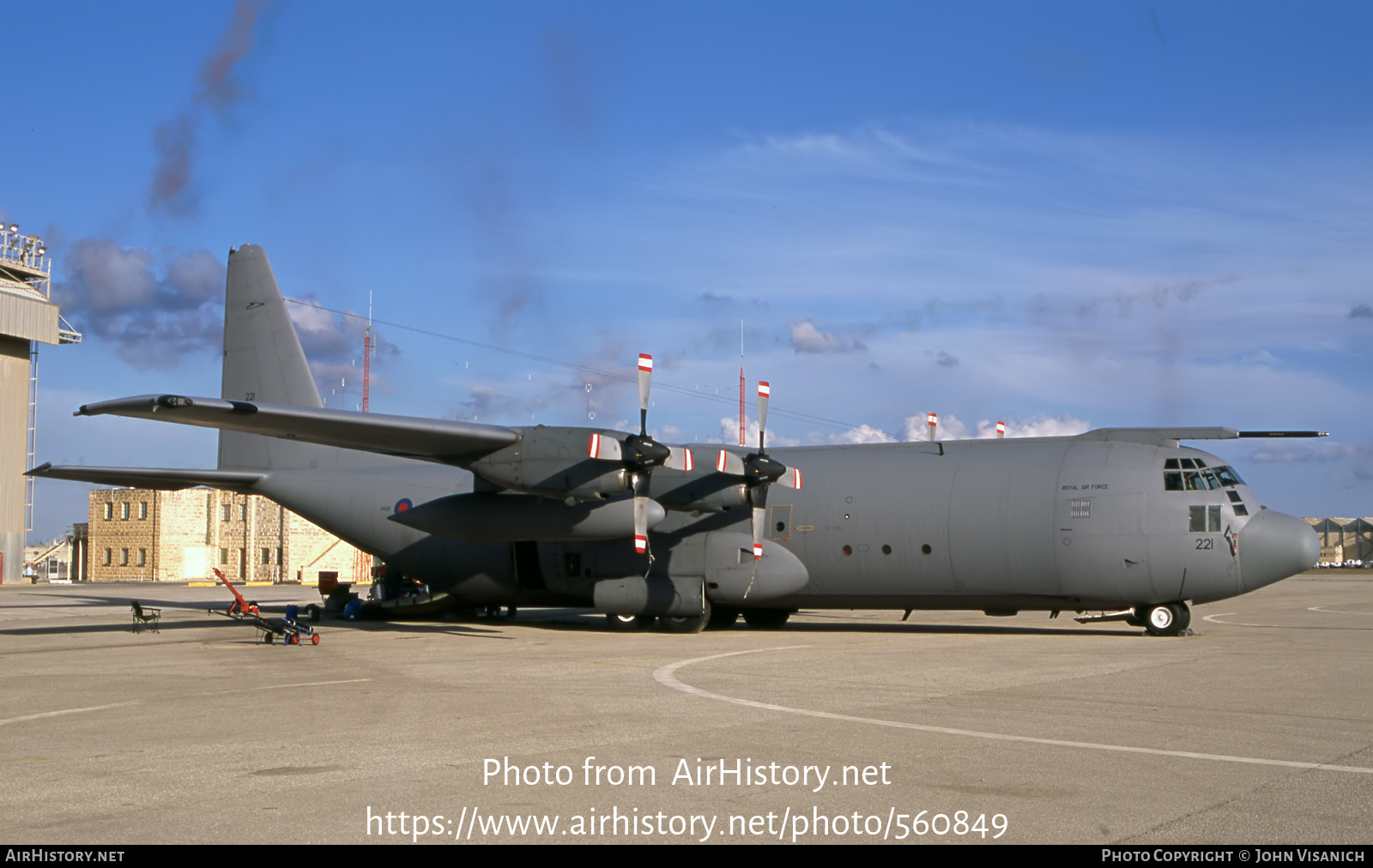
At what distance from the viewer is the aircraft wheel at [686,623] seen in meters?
25.1

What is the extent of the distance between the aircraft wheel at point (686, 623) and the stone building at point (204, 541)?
5195 cm

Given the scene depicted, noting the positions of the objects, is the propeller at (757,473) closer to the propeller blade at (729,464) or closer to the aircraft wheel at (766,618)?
the propeller blade at (729,464)

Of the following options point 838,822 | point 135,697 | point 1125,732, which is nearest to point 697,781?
point 838,822

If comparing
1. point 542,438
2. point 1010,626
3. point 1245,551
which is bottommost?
point 1010,626

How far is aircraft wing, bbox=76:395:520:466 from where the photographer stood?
18.2m

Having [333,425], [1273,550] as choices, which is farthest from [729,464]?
[1273,550]

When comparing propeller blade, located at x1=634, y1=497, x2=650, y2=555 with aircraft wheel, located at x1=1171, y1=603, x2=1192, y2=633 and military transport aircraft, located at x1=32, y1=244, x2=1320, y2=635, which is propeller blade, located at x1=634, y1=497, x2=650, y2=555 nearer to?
military transport aircraft, located at x1=32, y1=244, x2=1320, y2=635

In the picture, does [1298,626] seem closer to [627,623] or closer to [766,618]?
[766,618]

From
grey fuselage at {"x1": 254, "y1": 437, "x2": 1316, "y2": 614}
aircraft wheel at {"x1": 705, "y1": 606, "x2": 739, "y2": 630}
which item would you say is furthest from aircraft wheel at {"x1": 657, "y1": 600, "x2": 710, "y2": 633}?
aircraft wheel at {"x1": 705, "y1": 606, "x2": 739, "y2": 630}

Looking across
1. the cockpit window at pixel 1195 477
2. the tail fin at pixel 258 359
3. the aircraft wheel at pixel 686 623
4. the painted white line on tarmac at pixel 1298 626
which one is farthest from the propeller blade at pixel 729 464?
the painted white line on tarmac at pixel 1298 626
